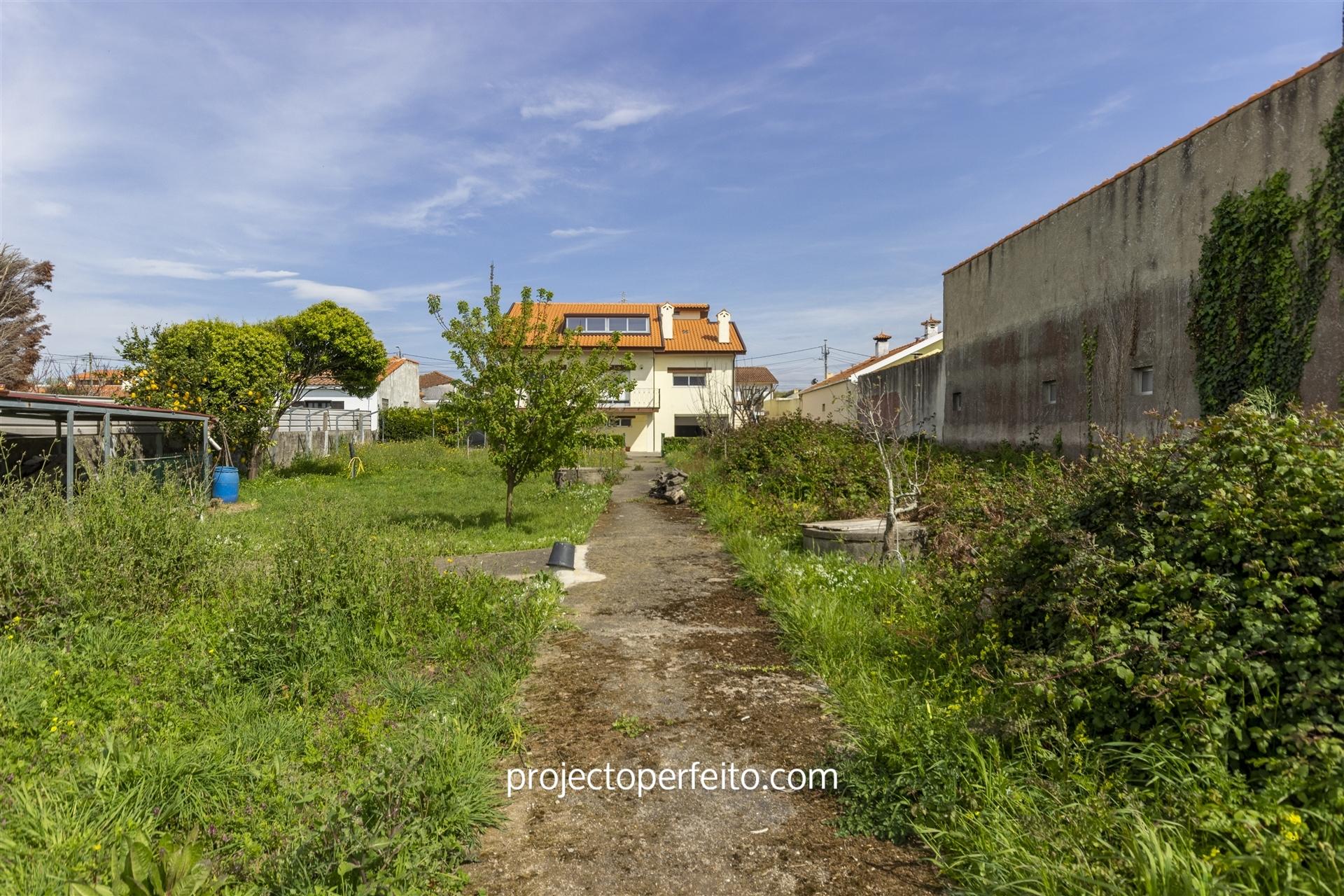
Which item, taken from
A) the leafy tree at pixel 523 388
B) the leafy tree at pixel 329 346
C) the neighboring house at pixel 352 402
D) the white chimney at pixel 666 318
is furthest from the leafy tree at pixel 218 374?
the white chimney at pixel 666 318

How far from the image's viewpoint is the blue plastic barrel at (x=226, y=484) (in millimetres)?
15016

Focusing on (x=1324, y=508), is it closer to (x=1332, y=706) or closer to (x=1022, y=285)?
(x=1332, y=706)

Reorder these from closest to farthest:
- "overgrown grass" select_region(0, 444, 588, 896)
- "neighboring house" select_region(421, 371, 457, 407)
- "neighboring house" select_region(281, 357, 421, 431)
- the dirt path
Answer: "overgrown grass" select_region(0, 444, 588, 896) → the dirt path → "neighboring house" select_region(281, 357, 421, 431) → "neighboring house" select_region(421, 371, 457, 407)

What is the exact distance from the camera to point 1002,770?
3.33 metres

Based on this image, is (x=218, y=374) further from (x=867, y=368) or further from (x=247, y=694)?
(x=867, y=368)

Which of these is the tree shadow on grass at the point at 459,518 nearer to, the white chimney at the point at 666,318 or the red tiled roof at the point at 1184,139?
the red tiled roof at the point at 1184,139

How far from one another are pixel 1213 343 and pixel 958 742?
938 cm

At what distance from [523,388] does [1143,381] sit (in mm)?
10107

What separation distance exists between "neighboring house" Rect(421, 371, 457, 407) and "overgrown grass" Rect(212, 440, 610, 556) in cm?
3172

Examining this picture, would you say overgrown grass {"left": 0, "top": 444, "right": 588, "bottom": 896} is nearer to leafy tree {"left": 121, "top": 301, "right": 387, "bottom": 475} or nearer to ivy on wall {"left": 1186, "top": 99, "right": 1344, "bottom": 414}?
ivy on wall {"left": 1186, "top": 99, "right": 1344, "bottom": 414}

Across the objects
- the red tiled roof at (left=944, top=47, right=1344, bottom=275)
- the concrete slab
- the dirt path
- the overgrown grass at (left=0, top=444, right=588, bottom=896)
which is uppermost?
the red tiled roof at (left=944, top=47, right=1344, bottom=275)

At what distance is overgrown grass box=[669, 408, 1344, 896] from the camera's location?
7.88 ft

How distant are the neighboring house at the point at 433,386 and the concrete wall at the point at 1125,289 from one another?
1763 inches

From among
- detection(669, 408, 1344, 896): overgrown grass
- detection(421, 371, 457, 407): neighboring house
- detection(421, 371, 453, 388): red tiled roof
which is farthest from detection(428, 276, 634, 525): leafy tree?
detection(421, 371, 453, 388): red tiled roof
